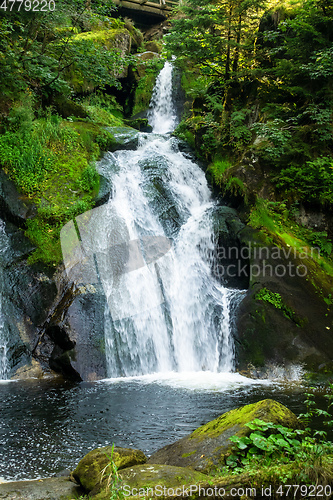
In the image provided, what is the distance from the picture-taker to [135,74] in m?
19.8

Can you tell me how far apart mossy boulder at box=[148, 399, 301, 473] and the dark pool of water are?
84cm

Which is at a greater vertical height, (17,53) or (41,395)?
(17,53)

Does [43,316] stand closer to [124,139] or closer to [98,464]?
[98,464]

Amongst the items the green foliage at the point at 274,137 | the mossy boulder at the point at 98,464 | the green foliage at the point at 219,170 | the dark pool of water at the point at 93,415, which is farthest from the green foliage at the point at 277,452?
the green foliage at the point at 219,170

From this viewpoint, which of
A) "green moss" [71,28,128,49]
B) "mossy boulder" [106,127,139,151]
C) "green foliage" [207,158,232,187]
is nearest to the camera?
"green foliage" [207,158,232,187]

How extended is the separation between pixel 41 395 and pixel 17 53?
8.19 metres

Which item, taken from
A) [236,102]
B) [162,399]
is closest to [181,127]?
[236,102]

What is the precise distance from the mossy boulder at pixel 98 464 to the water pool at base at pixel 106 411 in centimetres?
69

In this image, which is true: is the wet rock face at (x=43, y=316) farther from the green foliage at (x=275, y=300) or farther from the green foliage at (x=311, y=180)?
the green foliage at (x=311, y=180)

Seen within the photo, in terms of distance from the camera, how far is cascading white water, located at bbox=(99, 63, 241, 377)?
7641 millimetres

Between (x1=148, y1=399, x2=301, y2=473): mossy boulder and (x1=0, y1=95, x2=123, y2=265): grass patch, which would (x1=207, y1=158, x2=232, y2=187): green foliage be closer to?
(x1=0, y1=95, x2=123, y2=265): grass patch

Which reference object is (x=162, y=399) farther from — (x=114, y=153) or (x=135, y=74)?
(x=135, y=74)

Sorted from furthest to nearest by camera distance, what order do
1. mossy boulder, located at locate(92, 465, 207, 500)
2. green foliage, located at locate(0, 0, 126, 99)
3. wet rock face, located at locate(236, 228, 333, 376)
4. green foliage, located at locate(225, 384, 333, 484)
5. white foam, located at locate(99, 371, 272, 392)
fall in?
1. green foliage, located at locate(0, 0, 126, 99)
2. wet rock face, located at locate(236, 228, 333, 376)
3. white foam, located at locate(99, 371, 272, 392)
4. mossy boulder, located at locate(92, 465, 207, 500)
5. green foliage, located at locate(225, 384, 333, 484)

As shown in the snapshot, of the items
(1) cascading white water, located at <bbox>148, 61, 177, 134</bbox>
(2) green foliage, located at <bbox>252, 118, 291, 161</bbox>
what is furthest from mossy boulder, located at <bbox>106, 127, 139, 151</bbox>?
(1) cascading white water, located at <bbox>148, 61, 177, 134</bbox>
